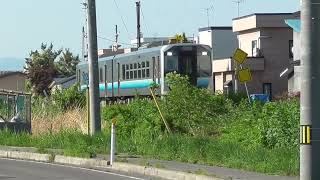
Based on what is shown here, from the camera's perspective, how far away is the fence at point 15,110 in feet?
107

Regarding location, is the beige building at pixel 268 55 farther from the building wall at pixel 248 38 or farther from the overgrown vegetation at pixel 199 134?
the overgrown vegetation at pixel 199 134

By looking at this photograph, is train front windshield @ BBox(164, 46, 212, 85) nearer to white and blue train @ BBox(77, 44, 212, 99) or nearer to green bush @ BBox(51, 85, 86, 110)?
white and blue train @ BBox(77, 44, 212, 99)

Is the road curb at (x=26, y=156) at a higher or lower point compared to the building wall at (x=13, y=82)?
lower

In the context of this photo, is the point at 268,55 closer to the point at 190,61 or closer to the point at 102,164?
the point at 190,61

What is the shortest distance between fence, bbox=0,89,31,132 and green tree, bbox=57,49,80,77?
6334 centimetres

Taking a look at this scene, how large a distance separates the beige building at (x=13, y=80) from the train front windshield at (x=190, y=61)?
194 ft

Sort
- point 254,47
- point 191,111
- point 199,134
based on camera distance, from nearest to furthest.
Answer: point 199,134 → point 191,111 → point 254,47

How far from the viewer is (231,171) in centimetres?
1664

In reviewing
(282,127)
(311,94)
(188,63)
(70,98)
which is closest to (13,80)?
(70,98)

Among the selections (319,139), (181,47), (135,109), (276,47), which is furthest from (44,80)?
(319,139)

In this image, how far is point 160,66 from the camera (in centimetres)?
3753

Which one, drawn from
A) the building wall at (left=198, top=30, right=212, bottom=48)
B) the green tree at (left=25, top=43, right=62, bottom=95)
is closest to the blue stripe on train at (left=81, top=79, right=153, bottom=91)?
the building wall at (left=198, top=30, right=212, bottom=48)

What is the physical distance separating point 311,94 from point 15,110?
24.4 m

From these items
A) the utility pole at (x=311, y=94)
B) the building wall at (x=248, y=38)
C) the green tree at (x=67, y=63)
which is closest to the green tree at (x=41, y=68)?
the green tree at (x=67, y=63)
